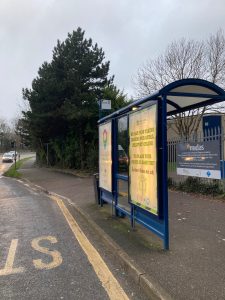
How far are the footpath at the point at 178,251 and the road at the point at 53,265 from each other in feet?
1.02

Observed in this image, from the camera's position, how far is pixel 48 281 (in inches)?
202

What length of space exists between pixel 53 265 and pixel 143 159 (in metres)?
2.26

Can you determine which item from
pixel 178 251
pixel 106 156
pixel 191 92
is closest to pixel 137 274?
pixel 178 251

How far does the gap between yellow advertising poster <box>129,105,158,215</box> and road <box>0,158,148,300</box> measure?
3.98 ft

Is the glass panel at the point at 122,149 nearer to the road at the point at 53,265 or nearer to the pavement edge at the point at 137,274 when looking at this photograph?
the pavement edge at the point at 137,274

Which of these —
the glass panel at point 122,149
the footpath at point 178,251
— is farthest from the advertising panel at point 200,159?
the glass panel at point 122,149

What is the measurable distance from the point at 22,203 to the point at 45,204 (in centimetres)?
96

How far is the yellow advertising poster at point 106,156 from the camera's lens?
891 cm

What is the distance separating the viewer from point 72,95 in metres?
25.2

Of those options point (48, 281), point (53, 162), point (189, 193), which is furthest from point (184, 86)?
point (53, 162)

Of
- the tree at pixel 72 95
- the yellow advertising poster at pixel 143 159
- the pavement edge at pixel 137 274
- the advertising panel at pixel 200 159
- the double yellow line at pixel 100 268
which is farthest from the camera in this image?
the tree at pixel 72 95

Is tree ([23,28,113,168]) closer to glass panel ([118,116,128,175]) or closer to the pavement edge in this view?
glass panel ([118,116,128,175])

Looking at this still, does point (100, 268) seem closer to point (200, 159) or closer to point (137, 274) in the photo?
point (137, 274)

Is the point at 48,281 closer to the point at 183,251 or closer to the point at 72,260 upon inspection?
the point at 72,260
